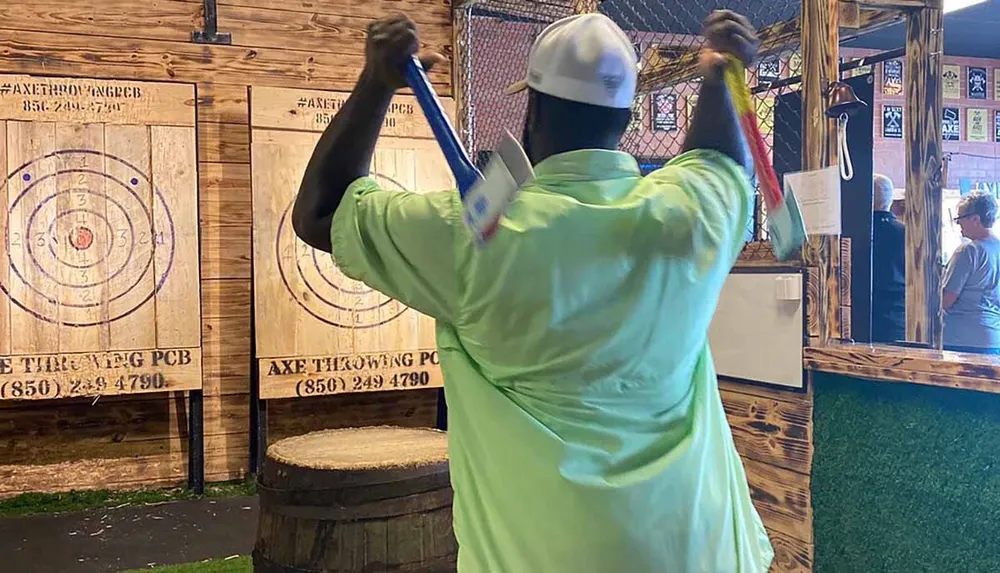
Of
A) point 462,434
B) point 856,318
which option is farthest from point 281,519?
point 856,318

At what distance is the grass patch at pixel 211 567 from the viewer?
9.86 feet

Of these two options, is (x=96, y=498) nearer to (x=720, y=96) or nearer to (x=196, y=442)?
(x=196, y=442)

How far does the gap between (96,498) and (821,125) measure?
3211mm

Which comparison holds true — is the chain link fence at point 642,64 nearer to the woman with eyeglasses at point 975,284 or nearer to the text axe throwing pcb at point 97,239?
the woman with eyeglasses at point 975,284

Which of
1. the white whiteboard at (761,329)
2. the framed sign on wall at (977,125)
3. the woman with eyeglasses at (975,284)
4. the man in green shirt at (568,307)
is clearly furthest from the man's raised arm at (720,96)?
the framed sign on wall at (977,125)

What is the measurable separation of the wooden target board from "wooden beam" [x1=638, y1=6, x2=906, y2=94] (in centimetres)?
119

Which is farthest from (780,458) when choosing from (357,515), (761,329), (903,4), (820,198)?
(903,4)

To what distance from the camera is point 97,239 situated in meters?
3.79

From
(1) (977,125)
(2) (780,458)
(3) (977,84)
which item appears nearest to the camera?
(2) (780,458)

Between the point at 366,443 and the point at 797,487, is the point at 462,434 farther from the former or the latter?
the point at 797,487

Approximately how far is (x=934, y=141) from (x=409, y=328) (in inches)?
89.0

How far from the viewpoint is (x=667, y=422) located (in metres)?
1.04

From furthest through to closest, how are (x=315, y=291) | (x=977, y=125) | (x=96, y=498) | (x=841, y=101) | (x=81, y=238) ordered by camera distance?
(x=977, y=125)
(x=315, y=291)
(x=96, y=498)
(x=81, y=238)
(x=841, y=101)

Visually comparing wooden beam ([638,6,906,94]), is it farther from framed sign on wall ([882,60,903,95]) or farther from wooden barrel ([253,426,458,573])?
framed sign on wall ([882,60,903,95])
